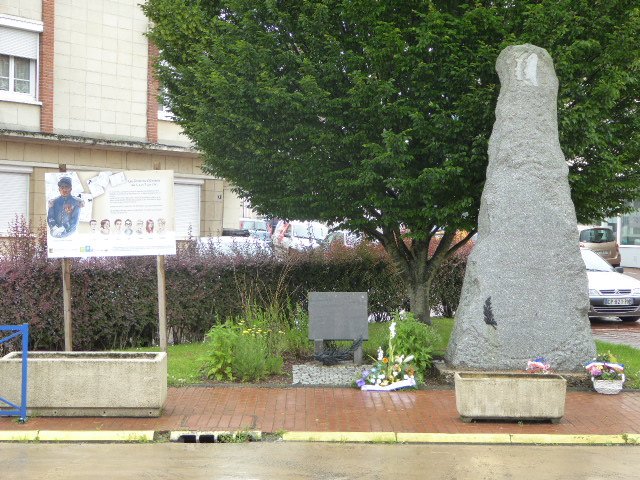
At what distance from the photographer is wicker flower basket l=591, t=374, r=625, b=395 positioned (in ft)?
34.9

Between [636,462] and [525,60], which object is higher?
[525,60]

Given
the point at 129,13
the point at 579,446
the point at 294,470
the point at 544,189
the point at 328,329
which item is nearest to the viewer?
the point at 294,470

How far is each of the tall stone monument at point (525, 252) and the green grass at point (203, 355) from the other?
1.11m

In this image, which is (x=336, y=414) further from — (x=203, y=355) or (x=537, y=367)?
(x=203, y=355)

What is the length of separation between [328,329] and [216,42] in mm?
4887

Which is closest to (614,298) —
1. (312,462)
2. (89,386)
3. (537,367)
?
(537,367)

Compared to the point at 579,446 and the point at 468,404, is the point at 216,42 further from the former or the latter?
the point at 579,446

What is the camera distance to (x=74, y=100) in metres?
27.2

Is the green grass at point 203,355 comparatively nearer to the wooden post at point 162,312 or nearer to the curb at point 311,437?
the wooden post at point 162,312

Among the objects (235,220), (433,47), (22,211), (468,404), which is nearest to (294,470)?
(468,404)

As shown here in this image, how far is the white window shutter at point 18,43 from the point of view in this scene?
25.5 meters

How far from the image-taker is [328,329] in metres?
12.1

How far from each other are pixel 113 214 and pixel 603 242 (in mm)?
26757

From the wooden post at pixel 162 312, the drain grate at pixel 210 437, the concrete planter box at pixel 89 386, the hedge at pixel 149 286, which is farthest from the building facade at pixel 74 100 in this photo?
the drain grate at pixel 210 437
